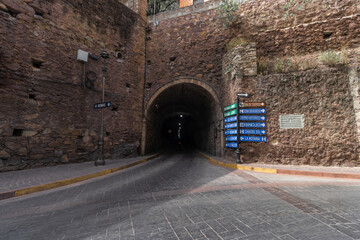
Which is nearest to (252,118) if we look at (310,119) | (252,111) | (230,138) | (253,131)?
(252,111)

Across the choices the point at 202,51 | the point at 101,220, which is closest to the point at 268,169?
the point at 101,220

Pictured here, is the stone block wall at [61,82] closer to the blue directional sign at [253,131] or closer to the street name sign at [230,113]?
the street name sign at [230,113]

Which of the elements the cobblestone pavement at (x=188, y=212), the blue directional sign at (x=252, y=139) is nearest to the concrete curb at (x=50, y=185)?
the cobblestone pavement at (x=188, y=212)

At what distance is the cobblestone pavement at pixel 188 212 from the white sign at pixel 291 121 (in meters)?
3.15

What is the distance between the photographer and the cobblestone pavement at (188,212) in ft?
6.97

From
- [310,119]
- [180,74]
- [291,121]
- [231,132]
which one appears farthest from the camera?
[180,74]

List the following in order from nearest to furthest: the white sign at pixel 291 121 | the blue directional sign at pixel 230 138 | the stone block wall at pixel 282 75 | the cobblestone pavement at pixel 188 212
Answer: the cobblestone pavement at pixel 188 212 → the stone block wall at pixel 282 75 → the white sign at pixel 291 121 → the blue directional sign at pixel 230 138

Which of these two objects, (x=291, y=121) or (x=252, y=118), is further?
(x=252, y=118)

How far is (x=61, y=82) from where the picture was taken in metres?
7.31

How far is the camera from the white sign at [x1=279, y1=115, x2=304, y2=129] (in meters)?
7.04

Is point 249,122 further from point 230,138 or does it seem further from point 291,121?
point 291,121

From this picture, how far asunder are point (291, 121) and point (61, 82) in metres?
10.2

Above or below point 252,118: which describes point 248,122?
below

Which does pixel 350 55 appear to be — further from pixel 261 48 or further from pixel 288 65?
pixel 261 48
